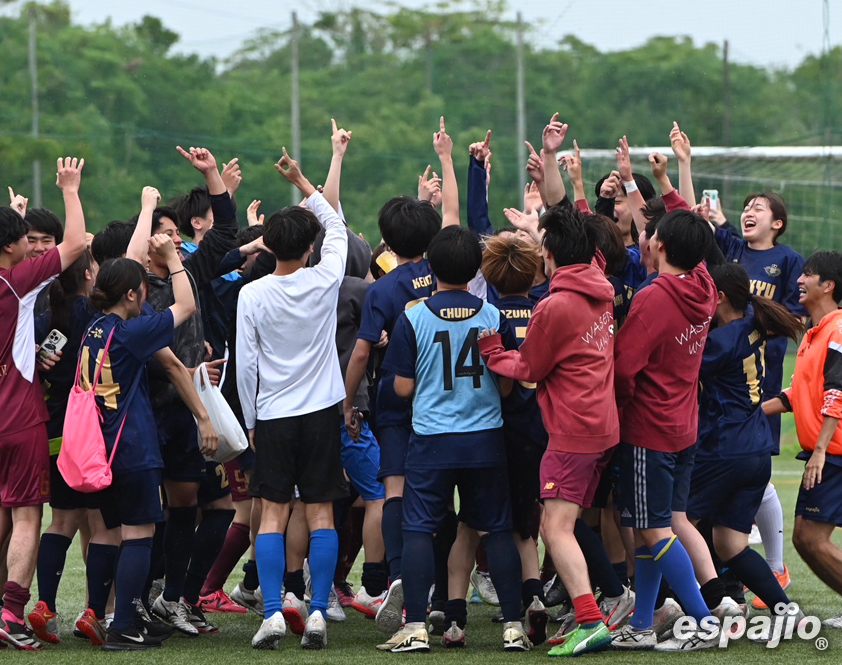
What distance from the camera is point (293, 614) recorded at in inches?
193

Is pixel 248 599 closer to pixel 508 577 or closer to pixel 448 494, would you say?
pixel 448 494

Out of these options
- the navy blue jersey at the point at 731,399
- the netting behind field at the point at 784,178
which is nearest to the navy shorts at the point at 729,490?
the navy blue jersey at the point at 731,399

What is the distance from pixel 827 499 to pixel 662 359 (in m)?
1.07

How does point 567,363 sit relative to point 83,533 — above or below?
above

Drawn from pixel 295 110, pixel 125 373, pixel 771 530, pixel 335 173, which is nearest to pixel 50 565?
pixel 125 373

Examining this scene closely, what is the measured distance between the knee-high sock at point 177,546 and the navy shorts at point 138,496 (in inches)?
22.3

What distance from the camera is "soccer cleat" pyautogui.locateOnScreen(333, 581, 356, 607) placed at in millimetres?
6023

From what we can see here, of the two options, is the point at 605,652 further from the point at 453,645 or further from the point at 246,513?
the point at 246,513

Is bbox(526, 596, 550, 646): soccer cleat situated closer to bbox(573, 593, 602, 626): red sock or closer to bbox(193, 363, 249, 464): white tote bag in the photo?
bbox(573, 593, 602, 626): red sock

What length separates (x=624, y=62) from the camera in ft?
59.5

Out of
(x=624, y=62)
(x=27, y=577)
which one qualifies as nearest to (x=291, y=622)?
(x=27, y=577)

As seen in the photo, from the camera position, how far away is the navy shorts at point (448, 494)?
Answer: 4730 millimetres

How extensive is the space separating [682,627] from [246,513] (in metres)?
2.35

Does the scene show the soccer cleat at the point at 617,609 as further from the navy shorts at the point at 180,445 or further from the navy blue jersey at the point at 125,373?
the navy blue jersey at the point at 125,373
